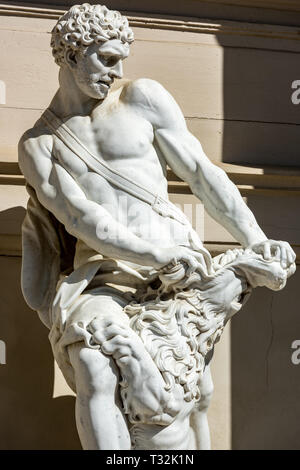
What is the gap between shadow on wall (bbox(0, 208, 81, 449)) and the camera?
6.92 m

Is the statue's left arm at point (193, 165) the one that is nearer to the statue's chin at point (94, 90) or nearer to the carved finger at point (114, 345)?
the statue's chin at point (94, 90)

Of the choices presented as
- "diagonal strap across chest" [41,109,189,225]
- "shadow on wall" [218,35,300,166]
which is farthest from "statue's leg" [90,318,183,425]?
"shadow on wall" [218,35,300,166]

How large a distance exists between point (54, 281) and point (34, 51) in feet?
4.07

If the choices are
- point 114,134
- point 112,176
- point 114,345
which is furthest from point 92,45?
point 114,345

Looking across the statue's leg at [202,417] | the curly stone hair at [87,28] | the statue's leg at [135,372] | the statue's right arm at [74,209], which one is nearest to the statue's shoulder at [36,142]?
the statue's right arm at [74,209]

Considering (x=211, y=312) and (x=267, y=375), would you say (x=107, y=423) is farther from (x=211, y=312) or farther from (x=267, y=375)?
(x=267, y=375)

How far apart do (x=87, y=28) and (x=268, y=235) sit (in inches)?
58.3

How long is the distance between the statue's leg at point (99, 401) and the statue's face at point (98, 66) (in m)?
0.98

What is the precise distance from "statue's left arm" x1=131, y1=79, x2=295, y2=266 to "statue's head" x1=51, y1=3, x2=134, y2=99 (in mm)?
146

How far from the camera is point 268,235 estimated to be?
7234mm

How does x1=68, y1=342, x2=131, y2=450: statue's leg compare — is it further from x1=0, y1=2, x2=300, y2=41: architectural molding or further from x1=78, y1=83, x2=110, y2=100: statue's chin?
x1=0, y1=2, x2=300, y2=41: architectural molding

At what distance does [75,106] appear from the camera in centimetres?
630

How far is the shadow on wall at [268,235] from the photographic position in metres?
7.10

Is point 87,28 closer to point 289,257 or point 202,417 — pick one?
point 289,257
